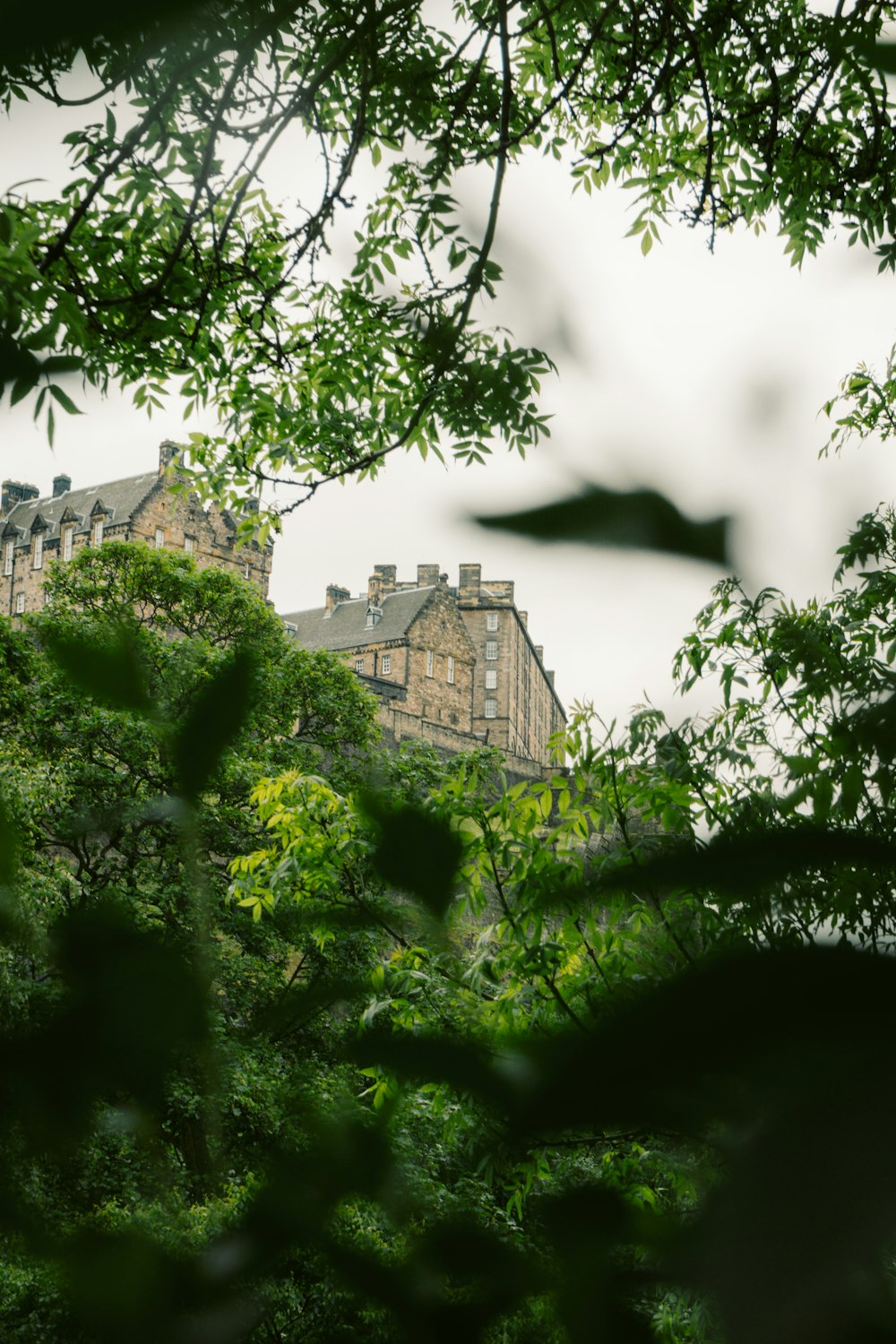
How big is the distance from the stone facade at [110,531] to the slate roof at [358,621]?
6.81m

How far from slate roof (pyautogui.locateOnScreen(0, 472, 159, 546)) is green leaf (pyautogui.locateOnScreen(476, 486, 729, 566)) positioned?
2071cm

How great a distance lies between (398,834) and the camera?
21.0 inches

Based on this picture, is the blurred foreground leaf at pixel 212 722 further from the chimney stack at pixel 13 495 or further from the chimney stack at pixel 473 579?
the chimney stack at pixel 13 495

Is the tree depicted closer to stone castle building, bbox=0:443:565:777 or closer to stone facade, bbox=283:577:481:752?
stone castle building, bbox=0:443:565:777

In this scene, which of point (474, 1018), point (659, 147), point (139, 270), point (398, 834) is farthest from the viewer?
point (659, 147)

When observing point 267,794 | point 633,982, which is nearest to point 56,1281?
point 633,982

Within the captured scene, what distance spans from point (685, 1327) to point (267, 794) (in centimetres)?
135

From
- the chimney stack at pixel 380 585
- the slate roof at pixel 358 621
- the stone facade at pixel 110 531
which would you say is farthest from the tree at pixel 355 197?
the chimney stack at pixel 380 585

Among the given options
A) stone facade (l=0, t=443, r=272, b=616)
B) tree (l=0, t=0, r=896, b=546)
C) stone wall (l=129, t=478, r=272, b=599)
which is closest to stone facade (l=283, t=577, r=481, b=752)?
stone facade (l=0, t=443, r=272, b=616)

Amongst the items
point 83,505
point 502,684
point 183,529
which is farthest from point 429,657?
point 183,529

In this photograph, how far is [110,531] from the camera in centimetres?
2198

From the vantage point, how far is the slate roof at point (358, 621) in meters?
36.1

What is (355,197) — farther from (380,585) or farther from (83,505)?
(380,585)

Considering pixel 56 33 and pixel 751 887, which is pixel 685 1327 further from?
pixel 56 33
